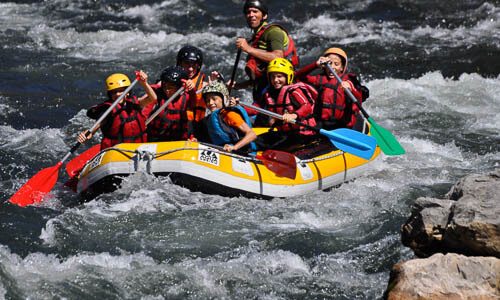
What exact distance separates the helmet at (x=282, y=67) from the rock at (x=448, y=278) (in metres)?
3.21

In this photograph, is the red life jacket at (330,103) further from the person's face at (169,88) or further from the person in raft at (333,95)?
the person's face at (169,88)

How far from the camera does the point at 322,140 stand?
887 centimetres

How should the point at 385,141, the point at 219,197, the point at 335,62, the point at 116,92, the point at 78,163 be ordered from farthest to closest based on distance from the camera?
the point at 385,141 → the point at 335,62 → the point at 78,163 → the point at 116,92 → the point at 219,197

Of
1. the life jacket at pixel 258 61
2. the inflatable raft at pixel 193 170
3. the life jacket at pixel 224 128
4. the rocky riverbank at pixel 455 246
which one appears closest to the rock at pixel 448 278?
the rocky riverbank at pixel 455 246

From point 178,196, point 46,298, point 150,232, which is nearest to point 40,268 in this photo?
point 46,298

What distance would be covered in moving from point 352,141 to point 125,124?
221cm

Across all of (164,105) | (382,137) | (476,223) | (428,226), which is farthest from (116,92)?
(476,223)

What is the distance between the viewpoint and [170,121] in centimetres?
841

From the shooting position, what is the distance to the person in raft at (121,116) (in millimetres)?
8078

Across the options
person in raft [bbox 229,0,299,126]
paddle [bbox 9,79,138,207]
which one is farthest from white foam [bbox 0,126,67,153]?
person in raft [bbox 229,0,299,126]

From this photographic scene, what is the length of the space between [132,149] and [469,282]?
346 centimetres

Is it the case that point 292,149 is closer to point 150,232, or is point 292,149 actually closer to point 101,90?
point 150,232

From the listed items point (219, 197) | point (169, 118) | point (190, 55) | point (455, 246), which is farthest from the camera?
point (190, 55)

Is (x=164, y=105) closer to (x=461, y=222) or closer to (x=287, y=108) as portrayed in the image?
(x=287, y=108)
